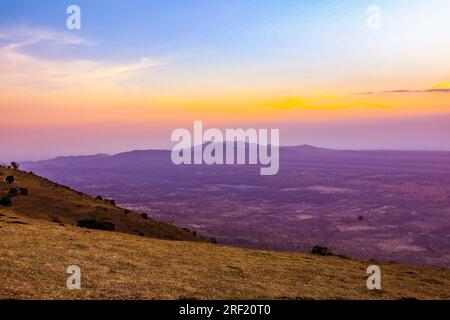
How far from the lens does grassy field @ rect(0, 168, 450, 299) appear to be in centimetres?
2050

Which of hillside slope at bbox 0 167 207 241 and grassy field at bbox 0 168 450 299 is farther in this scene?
hillside slope at bbox 0 167 207 241

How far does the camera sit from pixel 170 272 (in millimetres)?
24875

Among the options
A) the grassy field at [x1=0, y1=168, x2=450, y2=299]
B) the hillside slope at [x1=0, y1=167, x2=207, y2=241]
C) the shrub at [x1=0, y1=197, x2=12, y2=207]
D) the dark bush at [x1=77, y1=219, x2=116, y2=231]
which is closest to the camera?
the grassy field at [x1=0, y1=168, x2=450, y2=299]

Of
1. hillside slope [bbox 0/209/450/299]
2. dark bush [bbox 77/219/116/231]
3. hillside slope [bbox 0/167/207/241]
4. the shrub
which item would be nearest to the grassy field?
hillside slope [bbox 0/209/450/299]

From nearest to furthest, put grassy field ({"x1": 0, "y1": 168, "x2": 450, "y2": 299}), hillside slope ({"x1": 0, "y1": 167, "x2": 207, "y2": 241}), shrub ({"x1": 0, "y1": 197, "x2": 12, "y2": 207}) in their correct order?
grassy field ({"x1": 0, "y1": 168, "x2": 450, "y2": 299}) → hillside slope ({"x1": 0, "y1": 167, "x2": 207, "y2": 241}) → shrub ({"x1": 0, "y1": 197, "x2": 12, "y2": 207})

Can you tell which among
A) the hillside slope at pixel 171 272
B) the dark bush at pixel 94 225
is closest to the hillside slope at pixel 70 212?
the dark bush at pixel 94 225

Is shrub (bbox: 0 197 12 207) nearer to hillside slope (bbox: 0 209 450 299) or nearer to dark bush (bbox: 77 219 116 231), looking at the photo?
dark bush (bbox: 77 219 116 231)

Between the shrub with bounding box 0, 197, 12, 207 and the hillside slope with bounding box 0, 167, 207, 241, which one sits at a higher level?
the shrub with bounding box 0, 197, 12, 207

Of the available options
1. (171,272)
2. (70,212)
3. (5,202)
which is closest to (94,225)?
(70,212)

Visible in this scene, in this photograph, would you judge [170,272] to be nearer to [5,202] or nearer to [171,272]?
[171,272]

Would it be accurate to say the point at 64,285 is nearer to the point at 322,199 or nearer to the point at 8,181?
the point at 8,181

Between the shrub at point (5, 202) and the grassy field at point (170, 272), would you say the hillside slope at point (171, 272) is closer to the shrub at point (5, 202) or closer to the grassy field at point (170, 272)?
the grassy field at point (170, 272)
